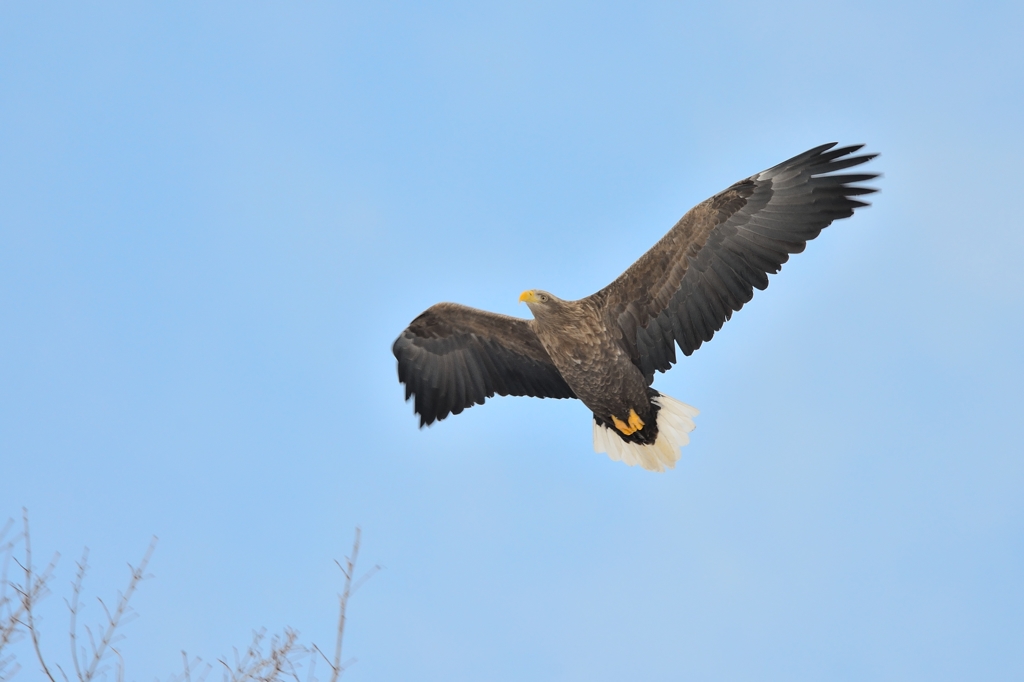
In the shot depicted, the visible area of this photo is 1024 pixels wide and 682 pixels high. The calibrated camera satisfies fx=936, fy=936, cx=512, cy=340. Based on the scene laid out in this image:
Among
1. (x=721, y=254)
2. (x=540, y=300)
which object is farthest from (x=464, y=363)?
(x=721, y=254)

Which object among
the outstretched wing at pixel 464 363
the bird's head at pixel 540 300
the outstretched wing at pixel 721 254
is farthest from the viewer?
the outstretched wing at pixel 464 363

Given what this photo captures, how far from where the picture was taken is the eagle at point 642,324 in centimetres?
693

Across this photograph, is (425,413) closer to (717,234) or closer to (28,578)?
(717,234)

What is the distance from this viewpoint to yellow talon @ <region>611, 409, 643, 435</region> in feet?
25.8

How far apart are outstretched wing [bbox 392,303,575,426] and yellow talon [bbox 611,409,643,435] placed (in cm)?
47

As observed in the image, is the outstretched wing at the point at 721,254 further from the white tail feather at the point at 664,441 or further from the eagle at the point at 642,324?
the white tail feather at the point at 664,441

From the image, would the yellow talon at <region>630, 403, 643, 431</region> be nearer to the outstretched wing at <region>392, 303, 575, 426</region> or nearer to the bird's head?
the outstretched wing at <region>392, 303, 575, 426</region>

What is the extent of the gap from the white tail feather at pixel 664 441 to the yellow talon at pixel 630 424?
0.14m

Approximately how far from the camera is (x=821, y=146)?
6.79 m

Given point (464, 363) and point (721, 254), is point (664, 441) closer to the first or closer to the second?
point (721, 254)

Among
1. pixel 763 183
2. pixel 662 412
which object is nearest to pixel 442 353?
pixel 662 412

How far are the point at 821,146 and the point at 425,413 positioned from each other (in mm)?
3983

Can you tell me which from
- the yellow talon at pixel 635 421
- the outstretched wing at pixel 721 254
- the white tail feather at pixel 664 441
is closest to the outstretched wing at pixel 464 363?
the yellow talon at pixel 635 421

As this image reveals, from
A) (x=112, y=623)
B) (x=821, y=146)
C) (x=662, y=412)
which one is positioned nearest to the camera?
(x=112, y=623)
